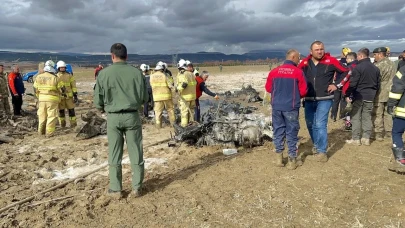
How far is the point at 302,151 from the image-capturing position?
6.11 metres

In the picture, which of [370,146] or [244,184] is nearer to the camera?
[244,184]

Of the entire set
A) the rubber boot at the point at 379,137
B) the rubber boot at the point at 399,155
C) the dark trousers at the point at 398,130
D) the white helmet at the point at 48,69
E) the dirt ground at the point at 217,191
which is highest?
the white helmet at the point at 48,69

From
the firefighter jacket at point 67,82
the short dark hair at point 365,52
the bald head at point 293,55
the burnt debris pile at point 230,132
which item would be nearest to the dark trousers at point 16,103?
the firefighter jacket at point 67,82

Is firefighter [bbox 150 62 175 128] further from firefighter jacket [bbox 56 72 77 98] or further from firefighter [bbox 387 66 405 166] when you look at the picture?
firefighter [bbox 387 66 405 166]

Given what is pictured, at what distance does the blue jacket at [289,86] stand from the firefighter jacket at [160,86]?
4.47m

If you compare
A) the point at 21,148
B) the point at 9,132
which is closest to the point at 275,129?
the point at 21,148

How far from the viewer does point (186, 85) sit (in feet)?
27.1

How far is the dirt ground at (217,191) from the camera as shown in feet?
12.0

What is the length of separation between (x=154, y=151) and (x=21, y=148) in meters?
3.40

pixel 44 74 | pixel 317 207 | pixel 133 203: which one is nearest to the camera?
pixel 317 207

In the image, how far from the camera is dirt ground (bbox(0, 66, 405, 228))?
366 centimetres

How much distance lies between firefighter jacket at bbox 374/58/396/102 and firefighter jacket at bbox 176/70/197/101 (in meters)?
4.52

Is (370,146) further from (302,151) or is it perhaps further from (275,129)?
(275,129)

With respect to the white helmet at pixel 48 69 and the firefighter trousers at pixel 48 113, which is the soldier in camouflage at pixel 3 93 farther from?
the white helmet at pixel 48 69
